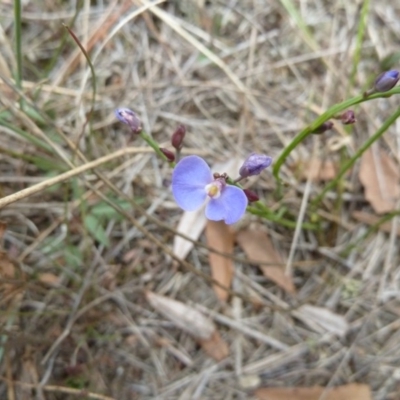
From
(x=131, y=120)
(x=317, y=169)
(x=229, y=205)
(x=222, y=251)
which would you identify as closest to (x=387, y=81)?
(x=229, y=205)

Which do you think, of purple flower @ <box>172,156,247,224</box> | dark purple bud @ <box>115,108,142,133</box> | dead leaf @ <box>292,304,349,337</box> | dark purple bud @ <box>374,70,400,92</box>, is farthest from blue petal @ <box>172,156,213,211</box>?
dead leaf @ <box>292,304,349,337</box>

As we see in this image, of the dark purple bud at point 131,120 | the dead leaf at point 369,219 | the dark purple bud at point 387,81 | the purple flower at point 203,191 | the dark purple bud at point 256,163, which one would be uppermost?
the dark purple bud at point 387,81

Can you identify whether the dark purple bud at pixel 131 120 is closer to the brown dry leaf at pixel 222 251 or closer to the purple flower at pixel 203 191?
the purple flower at pixel 203 191

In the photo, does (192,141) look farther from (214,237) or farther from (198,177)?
(198,177)

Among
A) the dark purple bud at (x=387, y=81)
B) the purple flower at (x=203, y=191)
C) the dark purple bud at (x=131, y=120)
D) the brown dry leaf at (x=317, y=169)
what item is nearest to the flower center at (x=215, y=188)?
the purple flower at (x=203, y=191)

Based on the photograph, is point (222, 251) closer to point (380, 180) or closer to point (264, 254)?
point (264, 254)
